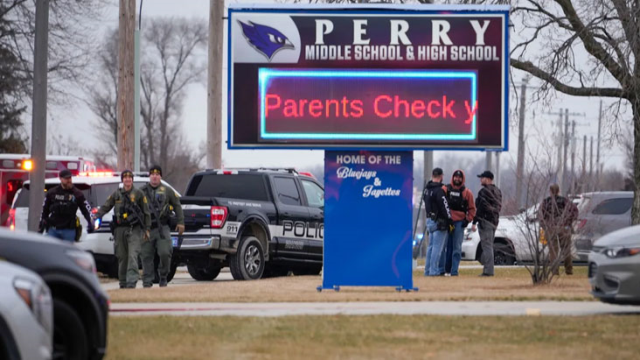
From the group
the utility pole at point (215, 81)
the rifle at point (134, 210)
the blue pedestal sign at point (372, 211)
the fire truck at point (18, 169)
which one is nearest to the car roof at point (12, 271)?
the blue pedestal sign at point (372, 211)

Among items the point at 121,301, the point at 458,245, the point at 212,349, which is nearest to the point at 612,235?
the point at 212,349

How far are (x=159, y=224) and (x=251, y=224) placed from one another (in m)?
2.61

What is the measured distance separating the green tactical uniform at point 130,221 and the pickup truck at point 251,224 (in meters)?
1.60

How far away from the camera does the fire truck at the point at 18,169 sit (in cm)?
2736

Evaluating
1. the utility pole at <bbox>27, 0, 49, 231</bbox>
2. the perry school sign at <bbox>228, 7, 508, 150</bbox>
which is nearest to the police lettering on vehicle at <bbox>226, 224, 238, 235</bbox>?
the utility pole at <bbox>27, 0, 49, 231</bbox>

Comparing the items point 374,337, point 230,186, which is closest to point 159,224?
point 230,186

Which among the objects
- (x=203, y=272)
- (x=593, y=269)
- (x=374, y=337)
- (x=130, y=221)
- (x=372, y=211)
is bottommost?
(x=203, y=272)

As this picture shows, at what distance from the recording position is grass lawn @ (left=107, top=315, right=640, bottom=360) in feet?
35.7

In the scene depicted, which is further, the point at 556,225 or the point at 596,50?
the point at 596,50

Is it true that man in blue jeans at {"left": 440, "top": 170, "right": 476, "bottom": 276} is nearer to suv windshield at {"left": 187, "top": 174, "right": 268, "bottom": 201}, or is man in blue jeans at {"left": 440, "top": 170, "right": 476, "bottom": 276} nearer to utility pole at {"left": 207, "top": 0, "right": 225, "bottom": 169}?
suv windshield at {"left": 187, "top": 174, "right": 268, "bottom": 201}

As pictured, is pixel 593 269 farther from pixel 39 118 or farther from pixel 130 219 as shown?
pixel 39 118

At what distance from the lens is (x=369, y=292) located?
18.0 meters

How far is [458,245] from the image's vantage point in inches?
891

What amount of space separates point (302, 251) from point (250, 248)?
1.63 meters
